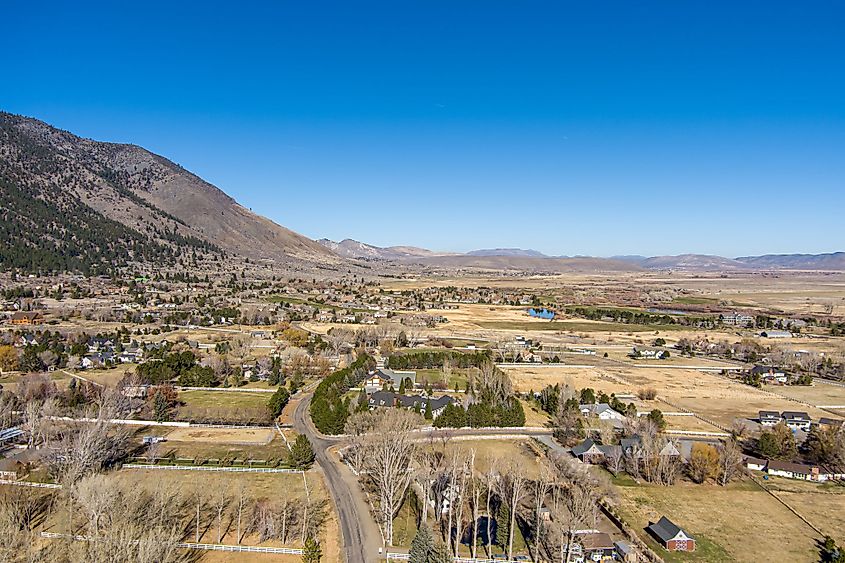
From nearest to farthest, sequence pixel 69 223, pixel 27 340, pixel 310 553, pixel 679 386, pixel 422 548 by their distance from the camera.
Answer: pixel 310 553, pixel 422 548, pixel 679 386, pixel 27 340, pixel 69 223

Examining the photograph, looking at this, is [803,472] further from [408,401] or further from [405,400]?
[405,400]

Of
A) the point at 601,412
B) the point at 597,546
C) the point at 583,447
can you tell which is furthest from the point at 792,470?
the point at 597,546

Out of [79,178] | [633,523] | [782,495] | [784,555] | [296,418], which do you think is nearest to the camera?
[784,555]

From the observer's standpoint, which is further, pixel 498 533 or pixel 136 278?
pixel 136 278

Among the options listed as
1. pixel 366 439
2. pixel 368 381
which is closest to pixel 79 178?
pixel 368 381

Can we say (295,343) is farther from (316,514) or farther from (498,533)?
(498,533)

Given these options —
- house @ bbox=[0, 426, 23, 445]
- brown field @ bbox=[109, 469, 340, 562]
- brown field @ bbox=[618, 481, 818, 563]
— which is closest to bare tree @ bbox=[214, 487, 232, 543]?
brown field @ bbox=[109, 469, 340, 562]
